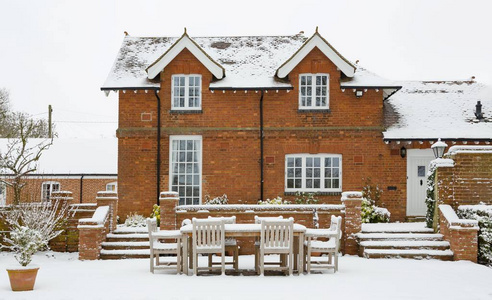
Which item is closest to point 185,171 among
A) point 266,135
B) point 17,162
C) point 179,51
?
point 266,135

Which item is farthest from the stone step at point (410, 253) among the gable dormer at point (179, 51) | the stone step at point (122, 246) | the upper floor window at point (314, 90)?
the gable dormer at point (179, 51)

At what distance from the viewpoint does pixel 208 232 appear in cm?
1088

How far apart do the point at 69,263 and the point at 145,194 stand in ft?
17.5

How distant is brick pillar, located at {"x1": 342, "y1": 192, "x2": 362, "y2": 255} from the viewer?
47.1 feet

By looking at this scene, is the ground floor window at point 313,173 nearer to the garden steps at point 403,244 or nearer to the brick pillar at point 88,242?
the garden steps at point 403,244

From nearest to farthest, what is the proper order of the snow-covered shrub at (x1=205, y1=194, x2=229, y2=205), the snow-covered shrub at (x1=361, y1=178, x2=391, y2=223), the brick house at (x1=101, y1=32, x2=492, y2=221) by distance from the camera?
the snow-covered shrub at (x1=361, y1=178, x2=391, y2=223)
the snow-covered shrub at (x1=205, y1=194, x2=229, y2=205)
the brick house at (x1=101, y1=32, x2=492, y2=221)

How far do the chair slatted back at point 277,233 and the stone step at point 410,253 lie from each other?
3815 millimetres

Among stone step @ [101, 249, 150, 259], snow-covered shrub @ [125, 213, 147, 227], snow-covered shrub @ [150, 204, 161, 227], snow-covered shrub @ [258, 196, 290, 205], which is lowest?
stone step @ [101, 249, 150, 259]

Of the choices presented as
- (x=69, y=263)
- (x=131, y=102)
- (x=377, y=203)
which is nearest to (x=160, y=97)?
(x=131, y=102)

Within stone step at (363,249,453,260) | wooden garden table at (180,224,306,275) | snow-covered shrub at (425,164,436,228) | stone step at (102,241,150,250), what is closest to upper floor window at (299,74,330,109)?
snow-covered shrub at (425,164,436,228)

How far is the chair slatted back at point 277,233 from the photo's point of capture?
1073 centimetres

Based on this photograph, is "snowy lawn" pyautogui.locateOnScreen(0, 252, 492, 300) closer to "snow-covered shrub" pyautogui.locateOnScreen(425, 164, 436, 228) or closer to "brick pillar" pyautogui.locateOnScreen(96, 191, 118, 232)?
"snow-covered shrub" pyautogui.locateOnScreen(425, 164, 436, 228)

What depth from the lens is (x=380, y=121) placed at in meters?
18.6

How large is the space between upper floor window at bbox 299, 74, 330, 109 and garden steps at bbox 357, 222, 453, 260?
5447 mm
